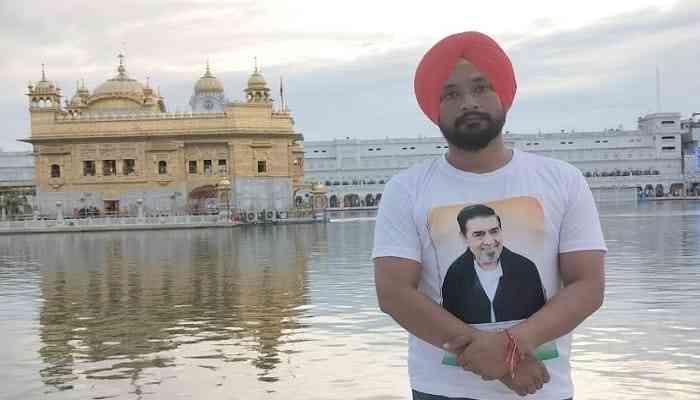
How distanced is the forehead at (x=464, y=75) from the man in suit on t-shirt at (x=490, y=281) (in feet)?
1.38

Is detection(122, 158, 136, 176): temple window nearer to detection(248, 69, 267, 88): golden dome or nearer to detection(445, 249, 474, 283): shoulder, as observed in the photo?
detection(248, 69, 267, 88): golden dome

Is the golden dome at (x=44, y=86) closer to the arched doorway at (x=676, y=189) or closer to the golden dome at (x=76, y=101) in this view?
the golden dome at (x=76, y=101)

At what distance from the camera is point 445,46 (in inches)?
112

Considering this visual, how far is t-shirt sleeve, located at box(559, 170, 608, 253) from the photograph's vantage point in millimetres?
2775

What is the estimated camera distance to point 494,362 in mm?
2600

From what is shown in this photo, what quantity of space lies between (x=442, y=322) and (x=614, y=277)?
1247 centimetres

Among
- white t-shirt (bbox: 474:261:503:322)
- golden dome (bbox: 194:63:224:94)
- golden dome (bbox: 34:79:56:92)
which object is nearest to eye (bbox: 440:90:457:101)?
white t-shirt (bbox: 474:261:503:322)

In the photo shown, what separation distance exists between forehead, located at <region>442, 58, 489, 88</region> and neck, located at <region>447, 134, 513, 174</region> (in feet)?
0.65

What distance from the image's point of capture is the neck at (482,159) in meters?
2.82

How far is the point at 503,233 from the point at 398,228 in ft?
1.06

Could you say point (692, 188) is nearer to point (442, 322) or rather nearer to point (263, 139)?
point (263, 139)

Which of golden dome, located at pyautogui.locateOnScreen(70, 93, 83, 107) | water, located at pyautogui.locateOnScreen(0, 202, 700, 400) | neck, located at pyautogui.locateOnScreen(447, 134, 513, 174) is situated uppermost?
golden dome, located at pyautogui.locateOnScreen(70, 93, 83, 107)

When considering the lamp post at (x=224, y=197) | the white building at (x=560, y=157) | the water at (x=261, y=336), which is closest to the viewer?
the water at (x=261, y=336)

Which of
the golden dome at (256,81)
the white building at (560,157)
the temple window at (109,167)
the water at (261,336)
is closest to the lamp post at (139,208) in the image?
the temple window at (109,167)
